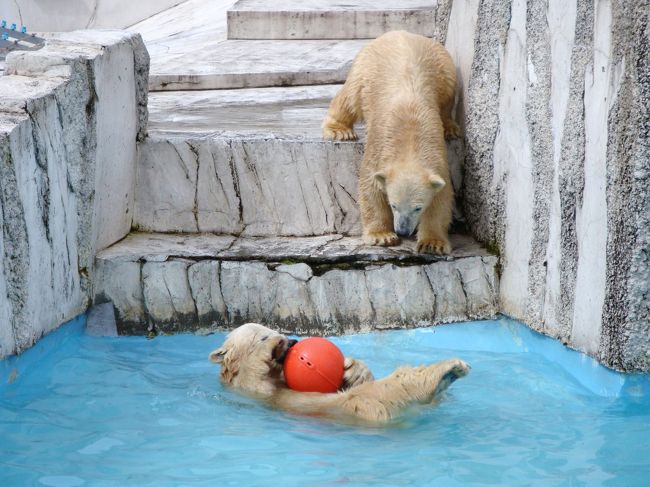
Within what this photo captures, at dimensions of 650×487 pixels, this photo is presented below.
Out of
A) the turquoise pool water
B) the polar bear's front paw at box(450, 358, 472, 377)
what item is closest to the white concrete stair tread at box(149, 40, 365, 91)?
the turquoise pool water

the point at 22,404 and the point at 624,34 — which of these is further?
the point at 22,404

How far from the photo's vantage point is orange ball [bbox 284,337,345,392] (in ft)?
12.6

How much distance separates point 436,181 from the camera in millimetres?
5027

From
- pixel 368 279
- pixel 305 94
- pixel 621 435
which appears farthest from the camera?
pixel 305 94

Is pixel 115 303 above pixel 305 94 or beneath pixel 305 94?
beneath

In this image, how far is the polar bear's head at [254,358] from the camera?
13.1 ft

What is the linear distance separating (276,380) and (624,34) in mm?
1972

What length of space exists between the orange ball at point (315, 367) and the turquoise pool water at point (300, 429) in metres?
0.16

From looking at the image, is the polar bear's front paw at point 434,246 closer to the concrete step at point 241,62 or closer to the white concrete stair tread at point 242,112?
the white concrete stair tread at point 242,112

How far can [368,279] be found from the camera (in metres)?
5.05

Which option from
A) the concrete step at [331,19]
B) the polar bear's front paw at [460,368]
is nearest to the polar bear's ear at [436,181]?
the polar bear's front paw at [460,368]

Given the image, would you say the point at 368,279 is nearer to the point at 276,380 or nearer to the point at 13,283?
the point at 276,380

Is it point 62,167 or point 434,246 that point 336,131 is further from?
point 62,167

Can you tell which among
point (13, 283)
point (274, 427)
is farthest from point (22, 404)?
point (274, 427)
